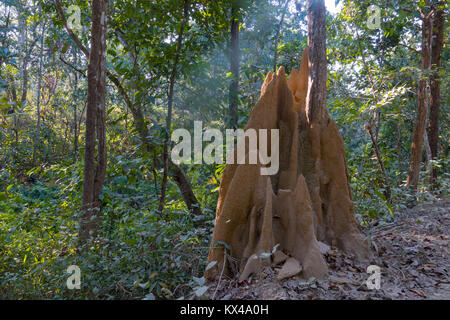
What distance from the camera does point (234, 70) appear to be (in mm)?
6781

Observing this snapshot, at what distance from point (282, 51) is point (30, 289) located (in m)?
6.56

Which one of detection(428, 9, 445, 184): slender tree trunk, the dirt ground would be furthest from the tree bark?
detection(428, 9, 445, 184): slender tree trunk

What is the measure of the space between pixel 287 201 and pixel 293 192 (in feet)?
0.42

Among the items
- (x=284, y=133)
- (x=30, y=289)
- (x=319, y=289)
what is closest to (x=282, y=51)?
(x=284, y=133)

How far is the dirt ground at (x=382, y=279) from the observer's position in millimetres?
2982

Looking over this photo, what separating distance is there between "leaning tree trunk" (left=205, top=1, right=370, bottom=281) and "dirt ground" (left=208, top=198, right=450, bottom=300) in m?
0.20

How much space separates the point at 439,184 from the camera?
9398mm

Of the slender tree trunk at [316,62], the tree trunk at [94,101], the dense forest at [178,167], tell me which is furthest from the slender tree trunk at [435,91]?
the tree trunk at [94,101]

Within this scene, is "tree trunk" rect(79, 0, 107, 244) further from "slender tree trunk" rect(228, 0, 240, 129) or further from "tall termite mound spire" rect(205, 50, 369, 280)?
"tall termite mound spire" rect(205, 50, 369, 280)

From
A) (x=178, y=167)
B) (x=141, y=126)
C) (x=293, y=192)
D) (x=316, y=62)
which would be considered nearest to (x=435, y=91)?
(x=316, y=62)

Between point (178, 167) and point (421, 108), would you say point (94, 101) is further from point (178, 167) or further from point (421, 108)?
point (421, 108)

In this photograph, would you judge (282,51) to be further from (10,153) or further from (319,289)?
(10,153)

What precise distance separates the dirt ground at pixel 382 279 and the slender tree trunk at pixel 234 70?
332 cm

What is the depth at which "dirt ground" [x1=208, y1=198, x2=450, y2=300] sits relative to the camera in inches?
117
